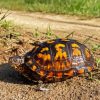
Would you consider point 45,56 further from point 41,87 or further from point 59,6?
point 59,6

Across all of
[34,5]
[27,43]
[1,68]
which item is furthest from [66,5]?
[1,68]

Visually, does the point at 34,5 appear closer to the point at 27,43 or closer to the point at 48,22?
the point at 48,22

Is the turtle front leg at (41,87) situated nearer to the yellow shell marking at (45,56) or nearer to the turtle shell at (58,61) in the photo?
the turtle shell at (58,61)

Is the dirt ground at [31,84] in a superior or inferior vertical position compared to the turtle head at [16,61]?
inferior

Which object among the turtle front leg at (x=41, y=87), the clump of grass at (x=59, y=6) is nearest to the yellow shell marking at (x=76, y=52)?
the turtle front leg at (x=41, y=87)

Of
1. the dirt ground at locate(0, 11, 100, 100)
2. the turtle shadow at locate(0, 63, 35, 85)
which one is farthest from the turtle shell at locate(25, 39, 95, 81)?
the turtle shadow at locate(0, 63, 35, 85)

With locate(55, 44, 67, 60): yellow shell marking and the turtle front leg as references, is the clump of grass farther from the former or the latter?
the turtle front leg

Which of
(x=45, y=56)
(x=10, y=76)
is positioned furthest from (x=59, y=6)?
(x=45, y=56)
